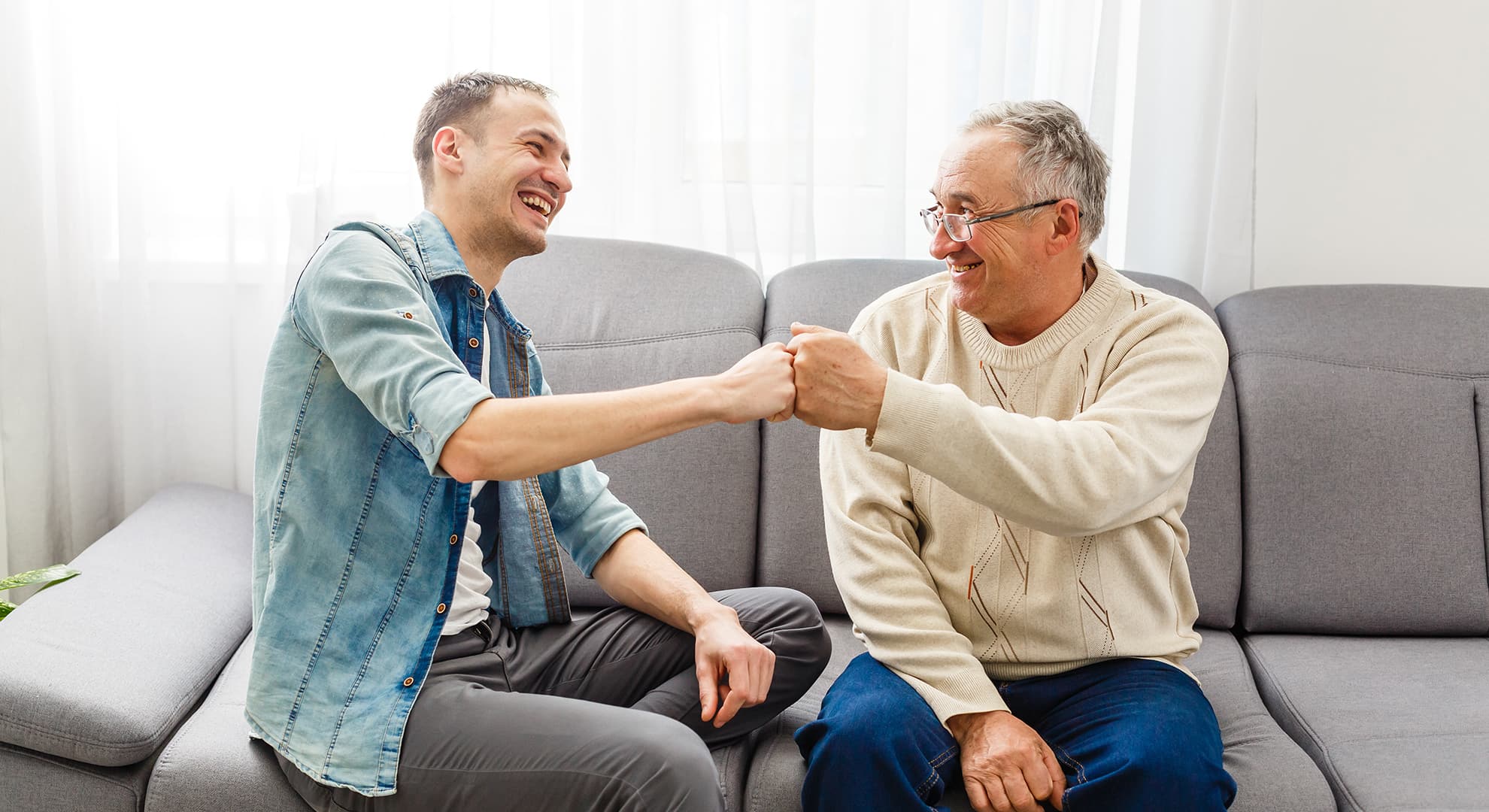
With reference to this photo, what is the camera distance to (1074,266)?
69.1 inches

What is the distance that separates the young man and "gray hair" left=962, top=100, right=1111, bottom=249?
48 centimetres

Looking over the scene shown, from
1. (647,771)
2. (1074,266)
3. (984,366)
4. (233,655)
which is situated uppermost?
(1074,266)

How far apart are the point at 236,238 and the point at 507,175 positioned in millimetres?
1197

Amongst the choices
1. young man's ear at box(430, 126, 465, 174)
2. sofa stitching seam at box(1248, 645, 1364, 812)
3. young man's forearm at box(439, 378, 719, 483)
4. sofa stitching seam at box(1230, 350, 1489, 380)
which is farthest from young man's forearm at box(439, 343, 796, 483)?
sofa stitching seam at box(1230, 350, 1489, 380)

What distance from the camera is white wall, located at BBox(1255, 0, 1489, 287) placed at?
8.15 feet

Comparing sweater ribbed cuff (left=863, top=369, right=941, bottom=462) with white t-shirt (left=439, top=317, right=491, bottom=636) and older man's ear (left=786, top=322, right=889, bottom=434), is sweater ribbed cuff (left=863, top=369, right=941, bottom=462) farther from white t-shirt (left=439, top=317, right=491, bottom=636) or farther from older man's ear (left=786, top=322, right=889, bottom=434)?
white t-shirt (left=439, top=317, right=491, bottom=636)

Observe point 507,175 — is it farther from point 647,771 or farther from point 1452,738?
point 1452,738

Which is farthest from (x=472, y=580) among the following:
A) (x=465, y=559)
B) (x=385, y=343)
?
(x=385, y=343)

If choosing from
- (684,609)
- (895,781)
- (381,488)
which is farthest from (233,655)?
(895,781)

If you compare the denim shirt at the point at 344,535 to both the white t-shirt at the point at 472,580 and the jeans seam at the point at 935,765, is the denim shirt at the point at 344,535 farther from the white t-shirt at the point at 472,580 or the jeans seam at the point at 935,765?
the jeans seam at the point at 935,765

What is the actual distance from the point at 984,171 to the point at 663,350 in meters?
0.79

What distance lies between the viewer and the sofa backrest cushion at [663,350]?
214cm

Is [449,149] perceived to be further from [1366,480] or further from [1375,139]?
[1375,139]

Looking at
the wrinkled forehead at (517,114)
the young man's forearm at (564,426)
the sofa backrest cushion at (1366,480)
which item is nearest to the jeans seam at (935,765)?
the young man's forearm at (564,426)
